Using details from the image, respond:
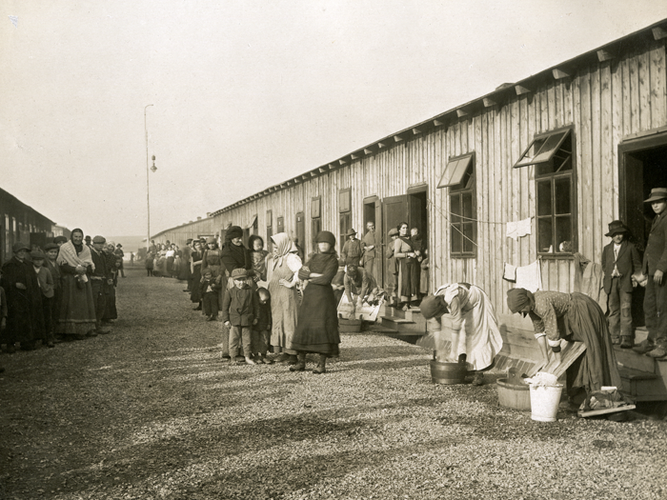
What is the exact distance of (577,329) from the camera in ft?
20.5

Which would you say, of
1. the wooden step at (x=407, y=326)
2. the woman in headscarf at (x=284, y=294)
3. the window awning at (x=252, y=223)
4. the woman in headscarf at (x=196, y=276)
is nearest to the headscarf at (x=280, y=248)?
the woman in headscarf at (x=284, y=294)

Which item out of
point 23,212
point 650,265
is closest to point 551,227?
point 650,265

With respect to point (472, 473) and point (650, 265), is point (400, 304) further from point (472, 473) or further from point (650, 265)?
point (472, 473)

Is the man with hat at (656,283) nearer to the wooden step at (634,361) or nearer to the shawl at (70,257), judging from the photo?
the wooden step at (634,361)

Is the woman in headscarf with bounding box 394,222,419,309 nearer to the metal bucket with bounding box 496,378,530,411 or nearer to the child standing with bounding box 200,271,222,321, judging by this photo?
the child standing with bounding box 200,271,222,321

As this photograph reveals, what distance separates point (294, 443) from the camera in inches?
206

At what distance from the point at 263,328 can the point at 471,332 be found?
311cm

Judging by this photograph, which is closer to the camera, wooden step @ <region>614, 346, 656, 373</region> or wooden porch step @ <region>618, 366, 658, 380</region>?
wooden porch step @ <region>618, 366, 658, 380</region>

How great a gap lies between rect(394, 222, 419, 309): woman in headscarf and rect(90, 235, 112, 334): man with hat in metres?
5.96

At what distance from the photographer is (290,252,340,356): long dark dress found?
27.8 feet

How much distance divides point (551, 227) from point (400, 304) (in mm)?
5021

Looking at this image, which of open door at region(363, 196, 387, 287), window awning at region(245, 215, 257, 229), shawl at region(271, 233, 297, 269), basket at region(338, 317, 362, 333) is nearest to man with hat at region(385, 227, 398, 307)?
open door at region(363, 196, 387, 287)

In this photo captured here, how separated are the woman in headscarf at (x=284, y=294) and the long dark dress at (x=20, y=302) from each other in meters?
4.28

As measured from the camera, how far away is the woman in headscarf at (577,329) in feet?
20.1
